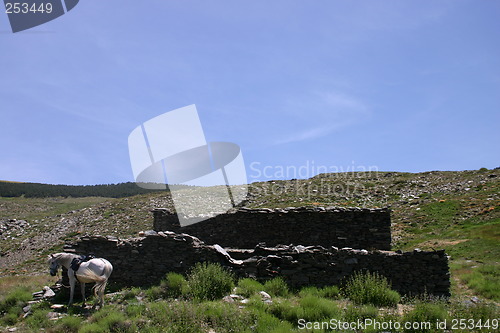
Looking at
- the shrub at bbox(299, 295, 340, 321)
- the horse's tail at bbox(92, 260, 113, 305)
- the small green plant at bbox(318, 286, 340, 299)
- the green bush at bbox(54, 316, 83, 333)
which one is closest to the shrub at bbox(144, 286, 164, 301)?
the horse's tail at bbox(92, 260, 113, 305)

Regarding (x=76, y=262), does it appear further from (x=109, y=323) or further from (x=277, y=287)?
(x=277, y=287)

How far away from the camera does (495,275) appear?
13828mm

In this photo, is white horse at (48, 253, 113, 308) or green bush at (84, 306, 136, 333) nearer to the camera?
green bush at (84, 306, 136, 333)

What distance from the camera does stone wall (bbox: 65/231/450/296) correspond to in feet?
38.4

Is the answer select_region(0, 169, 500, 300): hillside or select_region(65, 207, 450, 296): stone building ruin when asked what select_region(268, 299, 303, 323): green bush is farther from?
select_region(0, 169, 500, 300): hillside

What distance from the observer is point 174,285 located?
464 inches

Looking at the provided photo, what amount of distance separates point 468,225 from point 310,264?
50.3 feet

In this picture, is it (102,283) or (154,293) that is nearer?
(102,283)

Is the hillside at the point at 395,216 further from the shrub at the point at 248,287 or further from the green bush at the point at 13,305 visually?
the green bush at the point at 13,305

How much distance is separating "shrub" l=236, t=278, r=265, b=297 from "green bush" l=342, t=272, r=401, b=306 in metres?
2.46

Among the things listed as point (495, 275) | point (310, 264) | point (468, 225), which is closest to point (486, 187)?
point (468, 225)

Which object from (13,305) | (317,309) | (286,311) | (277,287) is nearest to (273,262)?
(277,287)

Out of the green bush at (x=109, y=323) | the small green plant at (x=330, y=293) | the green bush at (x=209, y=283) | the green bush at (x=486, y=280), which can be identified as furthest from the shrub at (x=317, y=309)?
the green bush at (x=486, y=280)

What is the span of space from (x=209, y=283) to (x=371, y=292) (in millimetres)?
4443
